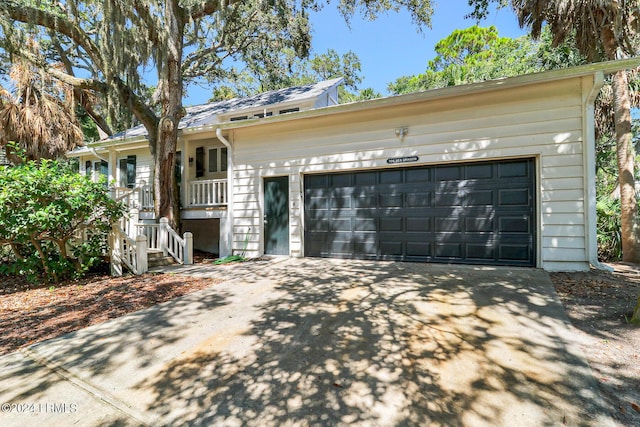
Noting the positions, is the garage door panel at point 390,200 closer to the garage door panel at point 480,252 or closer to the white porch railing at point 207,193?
the garage door panel at point 480,252

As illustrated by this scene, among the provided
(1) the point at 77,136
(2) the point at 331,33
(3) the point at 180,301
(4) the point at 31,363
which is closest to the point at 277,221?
(3) the point at 180,301

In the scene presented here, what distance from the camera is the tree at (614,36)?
6086 mm

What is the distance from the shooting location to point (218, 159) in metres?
10.4

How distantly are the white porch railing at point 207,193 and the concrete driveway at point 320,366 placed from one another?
4853 mm

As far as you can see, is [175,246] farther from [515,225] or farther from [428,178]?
[515,225]

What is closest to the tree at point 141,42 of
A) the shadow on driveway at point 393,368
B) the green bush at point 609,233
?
the shadow on driveway at point 393,368

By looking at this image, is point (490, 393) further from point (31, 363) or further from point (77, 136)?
point (77, 136)

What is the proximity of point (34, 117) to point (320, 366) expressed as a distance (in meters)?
14.3

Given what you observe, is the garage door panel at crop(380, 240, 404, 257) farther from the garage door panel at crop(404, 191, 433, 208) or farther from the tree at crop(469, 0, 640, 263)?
the tree at crop(469, 0, 640, 263)

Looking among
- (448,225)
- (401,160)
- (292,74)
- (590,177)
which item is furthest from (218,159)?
(292,74)

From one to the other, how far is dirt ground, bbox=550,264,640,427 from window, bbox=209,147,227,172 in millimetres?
9357

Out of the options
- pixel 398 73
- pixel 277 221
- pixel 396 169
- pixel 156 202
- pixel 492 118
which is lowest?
pixel 277 221

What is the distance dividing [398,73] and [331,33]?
15.1 metres

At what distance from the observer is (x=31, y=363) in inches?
105
